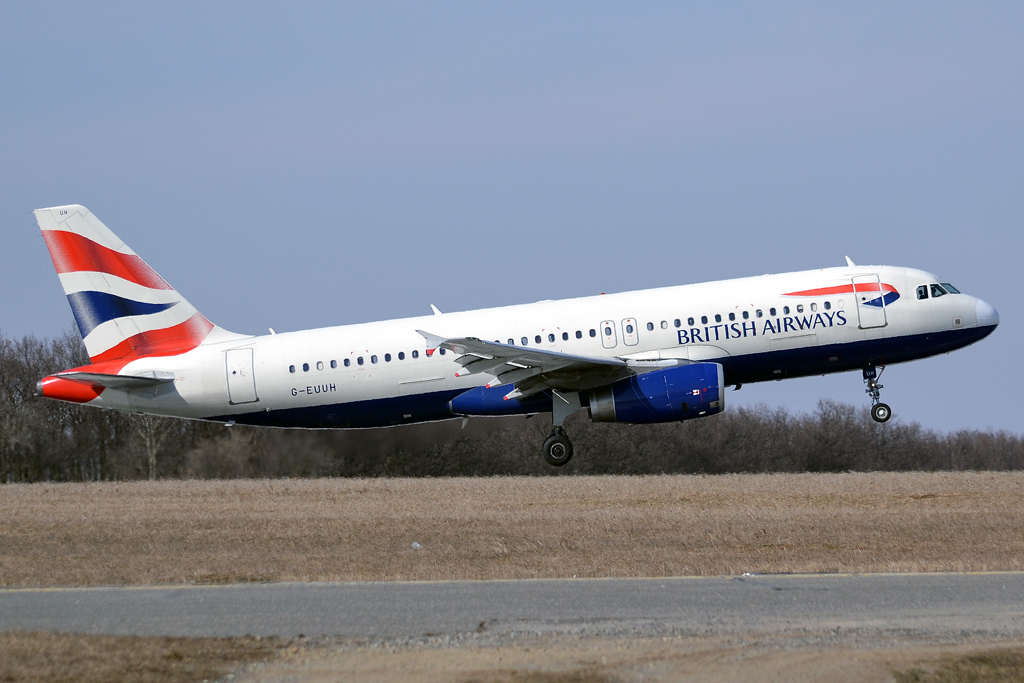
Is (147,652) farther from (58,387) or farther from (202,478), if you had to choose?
(202,478)

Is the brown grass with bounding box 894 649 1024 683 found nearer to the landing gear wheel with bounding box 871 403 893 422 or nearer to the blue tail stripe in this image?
the landing gear wheel with bounding box 871 403 893 422

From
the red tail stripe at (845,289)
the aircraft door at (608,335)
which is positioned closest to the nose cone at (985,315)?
the red tail stripe at (845,289)

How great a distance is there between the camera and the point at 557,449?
27.2 m

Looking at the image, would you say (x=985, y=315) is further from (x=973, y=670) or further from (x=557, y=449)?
(x=973, y=670)

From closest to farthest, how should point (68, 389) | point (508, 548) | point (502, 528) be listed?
1. point (508, 548)
2. point (502, 528)
3. point (68, 389)

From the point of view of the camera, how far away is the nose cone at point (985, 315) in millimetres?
27000

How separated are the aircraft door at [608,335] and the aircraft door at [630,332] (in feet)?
0.83

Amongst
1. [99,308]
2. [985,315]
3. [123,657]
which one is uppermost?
[99,308]

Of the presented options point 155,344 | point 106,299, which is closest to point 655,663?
point 155,344

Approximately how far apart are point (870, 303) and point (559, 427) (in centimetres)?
768

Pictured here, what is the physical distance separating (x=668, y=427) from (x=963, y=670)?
107 ft

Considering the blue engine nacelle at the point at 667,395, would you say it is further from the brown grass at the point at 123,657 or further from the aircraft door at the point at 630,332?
the brown grass at the point at 123,657

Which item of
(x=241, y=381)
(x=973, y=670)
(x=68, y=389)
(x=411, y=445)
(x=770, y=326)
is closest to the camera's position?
(x=973, y=670)

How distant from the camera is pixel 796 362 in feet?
87.2
